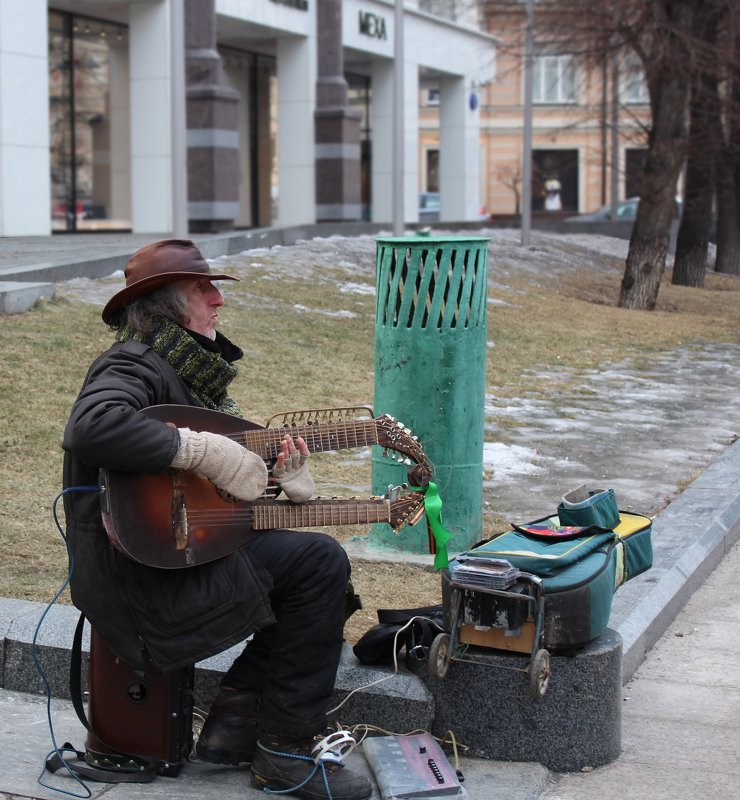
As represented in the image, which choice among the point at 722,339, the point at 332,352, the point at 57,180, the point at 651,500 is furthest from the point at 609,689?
the point at 57,180

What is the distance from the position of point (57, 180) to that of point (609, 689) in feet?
75.9

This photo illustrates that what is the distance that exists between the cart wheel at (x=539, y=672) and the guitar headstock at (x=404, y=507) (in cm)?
52

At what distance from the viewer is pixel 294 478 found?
3738mm

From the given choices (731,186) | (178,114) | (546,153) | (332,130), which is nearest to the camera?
(178,114)

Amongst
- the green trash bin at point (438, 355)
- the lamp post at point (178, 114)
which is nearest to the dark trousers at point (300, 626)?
the green trash bin at point (438, 355)

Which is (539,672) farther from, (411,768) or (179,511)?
(179,511)

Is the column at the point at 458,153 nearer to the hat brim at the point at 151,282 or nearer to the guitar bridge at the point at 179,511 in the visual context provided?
the hat brim at the point at 151,282

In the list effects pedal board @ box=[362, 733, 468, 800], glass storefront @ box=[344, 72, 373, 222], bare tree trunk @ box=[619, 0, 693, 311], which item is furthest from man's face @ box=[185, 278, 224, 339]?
glass storefront @ box=[344, 72, 373, 222]

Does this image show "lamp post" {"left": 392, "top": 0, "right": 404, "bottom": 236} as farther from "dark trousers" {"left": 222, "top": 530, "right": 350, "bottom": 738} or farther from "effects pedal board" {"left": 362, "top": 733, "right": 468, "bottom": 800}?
"dark trousers" {"left": 222, "top": 530, "right": 350, "bottom": 738}

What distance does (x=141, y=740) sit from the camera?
148 inches

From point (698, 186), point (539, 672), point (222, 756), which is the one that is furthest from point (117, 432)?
point (698, 186)

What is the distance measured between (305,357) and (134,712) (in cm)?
721

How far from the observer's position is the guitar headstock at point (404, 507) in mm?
3742

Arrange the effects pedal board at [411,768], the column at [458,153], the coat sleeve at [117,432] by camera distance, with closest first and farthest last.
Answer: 1. the coat sleeve at [117,432]
2. the effects pedal board at [411,768]
3. the column at [458,153]
